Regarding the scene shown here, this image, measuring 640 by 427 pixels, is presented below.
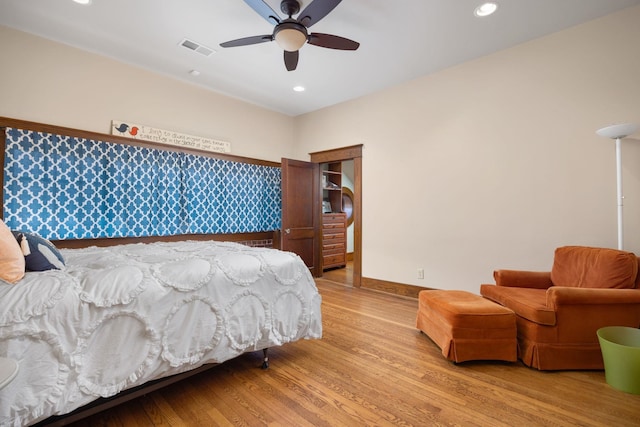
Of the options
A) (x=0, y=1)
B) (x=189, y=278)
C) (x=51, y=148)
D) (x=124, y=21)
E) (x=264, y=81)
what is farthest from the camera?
(x=264, y=81)

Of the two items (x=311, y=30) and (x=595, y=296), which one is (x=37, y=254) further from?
(x=595, y=296)

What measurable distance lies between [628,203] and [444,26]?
233 cm

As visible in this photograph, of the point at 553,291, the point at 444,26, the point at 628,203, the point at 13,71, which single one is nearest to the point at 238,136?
the point at 13,71

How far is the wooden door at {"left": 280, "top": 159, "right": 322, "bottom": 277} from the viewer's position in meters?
4.73

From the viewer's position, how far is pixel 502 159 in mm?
3236

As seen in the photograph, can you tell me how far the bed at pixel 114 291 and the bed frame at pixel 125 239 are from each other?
0.03 feet

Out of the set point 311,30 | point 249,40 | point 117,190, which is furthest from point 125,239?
point 311,30

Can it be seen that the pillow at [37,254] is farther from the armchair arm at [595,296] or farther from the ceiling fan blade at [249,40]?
the armchair arm at [595,296]

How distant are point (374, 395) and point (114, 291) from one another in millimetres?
1586

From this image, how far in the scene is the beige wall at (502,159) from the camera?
2.68m

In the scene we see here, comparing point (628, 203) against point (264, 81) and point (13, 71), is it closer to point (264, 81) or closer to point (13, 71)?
point (264, 81)

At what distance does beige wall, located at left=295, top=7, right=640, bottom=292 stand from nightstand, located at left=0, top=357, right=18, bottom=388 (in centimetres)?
373

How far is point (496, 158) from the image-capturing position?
328 cm

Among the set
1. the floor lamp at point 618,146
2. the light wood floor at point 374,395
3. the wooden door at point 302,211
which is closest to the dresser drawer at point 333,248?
the wooden door at point 302,211
